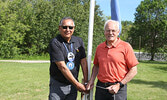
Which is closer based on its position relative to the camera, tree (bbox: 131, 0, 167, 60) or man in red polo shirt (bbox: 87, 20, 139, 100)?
man in red polo shirt (bbox: 87, 20, 139, 100)

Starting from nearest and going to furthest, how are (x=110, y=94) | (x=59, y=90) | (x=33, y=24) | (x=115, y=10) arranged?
(x=110, y=94) < (x=59, y=90) < (x=115, y=10) < (x=33, y=24)

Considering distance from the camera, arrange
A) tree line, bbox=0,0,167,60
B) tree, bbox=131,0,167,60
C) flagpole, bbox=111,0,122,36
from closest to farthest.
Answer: flagpole, bbox=111,0,122,36
tree line, bbox=0,0,167,60
tree, bbox=131,0,167,60

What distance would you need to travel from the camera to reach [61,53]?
265 cm

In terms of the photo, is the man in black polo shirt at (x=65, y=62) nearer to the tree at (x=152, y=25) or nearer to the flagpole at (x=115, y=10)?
the flagpole at (x=115, y=10)

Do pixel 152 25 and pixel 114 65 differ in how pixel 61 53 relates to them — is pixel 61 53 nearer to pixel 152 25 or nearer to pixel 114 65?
pixel 114 65

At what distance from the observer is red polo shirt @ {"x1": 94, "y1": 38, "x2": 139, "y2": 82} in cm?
255

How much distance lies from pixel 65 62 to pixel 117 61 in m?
0.76

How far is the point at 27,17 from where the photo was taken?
2181 centimetres

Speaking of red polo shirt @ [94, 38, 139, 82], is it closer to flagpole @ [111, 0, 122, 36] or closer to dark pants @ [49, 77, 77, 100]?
dark pants @ [49, 77, 77, 100]

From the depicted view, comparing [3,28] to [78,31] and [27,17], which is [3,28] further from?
[78,31]

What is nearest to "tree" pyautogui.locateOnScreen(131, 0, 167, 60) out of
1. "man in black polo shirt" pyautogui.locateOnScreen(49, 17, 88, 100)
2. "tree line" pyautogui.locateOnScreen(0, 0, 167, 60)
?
"tree line" pyautogui.locateOnScreen(0, 0, 167, 60)

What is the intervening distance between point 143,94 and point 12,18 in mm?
17077

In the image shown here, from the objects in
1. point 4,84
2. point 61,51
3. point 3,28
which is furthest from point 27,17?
point 61,51

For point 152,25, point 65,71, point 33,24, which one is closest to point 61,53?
point 65,71
